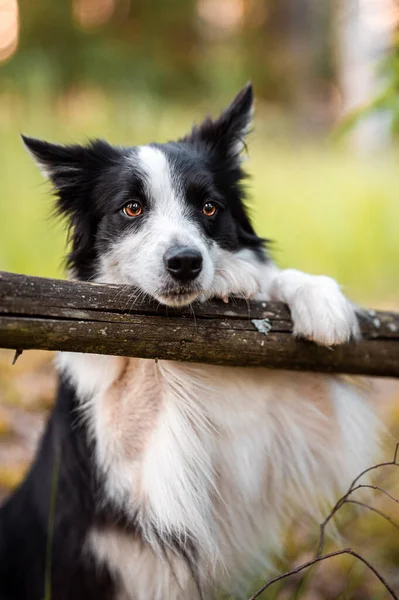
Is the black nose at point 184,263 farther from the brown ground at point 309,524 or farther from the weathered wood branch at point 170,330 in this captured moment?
the brown ground at point 309,524

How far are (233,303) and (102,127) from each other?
8258 mm

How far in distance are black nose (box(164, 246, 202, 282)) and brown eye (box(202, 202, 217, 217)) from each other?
0.43 m

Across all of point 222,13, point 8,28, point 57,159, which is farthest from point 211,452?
point 222,13

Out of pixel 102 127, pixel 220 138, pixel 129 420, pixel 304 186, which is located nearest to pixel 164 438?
pixel 129 420

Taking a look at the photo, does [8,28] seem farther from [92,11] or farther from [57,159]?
[57,159]

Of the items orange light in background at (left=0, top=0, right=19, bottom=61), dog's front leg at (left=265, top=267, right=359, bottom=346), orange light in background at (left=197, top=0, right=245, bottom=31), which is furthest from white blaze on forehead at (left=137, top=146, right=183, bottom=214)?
orange light in background at (left=197, top=0, right=245, bottom=31)

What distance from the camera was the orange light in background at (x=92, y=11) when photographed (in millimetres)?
18062

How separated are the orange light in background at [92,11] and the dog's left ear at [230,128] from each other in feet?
54.8

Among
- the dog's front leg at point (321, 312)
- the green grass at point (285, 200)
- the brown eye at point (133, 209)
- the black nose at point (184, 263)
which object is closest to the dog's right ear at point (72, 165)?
the brown eye at point (133, 209)

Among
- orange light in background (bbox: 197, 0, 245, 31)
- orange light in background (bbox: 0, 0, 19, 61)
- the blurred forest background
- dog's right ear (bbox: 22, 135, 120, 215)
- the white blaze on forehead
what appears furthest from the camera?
orange light in background (bbox: 197, 0, 245, 31)

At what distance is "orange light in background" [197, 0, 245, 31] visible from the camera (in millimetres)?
19859

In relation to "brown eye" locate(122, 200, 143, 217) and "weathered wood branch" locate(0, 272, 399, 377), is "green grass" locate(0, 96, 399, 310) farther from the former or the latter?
"weathered wood branch" locate(0, 272, 399, 377)

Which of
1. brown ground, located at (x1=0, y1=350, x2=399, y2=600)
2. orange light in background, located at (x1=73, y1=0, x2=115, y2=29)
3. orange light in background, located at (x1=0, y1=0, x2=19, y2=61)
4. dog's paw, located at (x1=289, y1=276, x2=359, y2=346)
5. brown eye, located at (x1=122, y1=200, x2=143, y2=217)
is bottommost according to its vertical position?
brown ground, located at (x1=0, y1=350, x2=399, y2=600)

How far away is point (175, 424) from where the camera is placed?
2.58 meters
